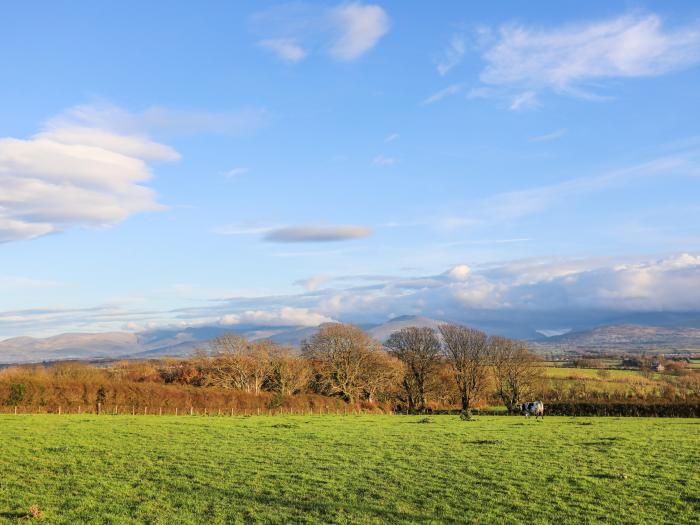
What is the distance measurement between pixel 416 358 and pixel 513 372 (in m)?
16.9

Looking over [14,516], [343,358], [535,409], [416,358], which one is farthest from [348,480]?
[343,358]

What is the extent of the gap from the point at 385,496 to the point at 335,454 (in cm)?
898

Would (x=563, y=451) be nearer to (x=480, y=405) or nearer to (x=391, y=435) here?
(x=391, y=435)

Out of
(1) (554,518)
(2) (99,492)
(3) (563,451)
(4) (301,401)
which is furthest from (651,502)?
(4) (301,401)

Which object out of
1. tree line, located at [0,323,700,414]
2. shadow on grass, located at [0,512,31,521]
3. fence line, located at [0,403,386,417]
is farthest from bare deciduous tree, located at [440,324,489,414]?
shadow on grass, located at [0,512,31,521]

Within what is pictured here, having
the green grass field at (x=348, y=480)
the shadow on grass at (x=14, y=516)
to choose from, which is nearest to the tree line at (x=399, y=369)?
the green grass field at (x=348, y=480)

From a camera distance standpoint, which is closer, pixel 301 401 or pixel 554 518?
pixel 554 518

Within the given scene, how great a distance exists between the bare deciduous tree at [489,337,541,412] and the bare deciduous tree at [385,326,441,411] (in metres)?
10.7

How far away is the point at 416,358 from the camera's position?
96.9 m

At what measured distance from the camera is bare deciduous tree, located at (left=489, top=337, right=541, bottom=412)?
94750mm

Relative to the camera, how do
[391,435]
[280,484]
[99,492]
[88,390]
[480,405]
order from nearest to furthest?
[99,492]
[280,484]
[391,435]
[88,390]
[480,405]

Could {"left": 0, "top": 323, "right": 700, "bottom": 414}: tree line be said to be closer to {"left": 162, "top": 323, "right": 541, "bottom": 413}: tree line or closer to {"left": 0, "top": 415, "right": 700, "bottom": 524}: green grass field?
{"left": 162, "top": 323, "right": 541, "bottom": 413}: tree line

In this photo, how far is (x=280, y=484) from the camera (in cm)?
1875

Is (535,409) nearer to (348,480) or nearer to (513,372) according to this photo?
(513,372)
